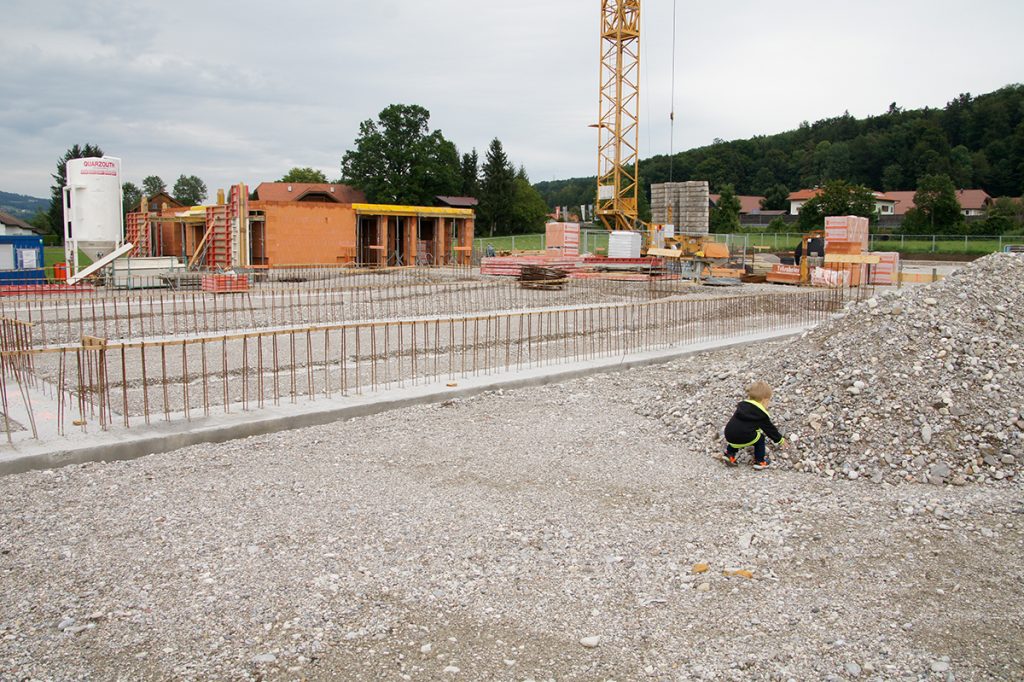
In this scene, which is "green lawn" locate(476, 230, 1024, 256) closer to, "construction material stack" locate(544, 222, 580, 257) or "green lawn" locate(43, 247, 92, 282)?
"construction material stack" locate(544, 222, 580, 257)

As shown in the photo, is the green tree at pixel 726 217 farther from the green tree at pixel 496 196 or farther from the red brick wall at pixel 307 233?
the red brick wall at pixel 307 233

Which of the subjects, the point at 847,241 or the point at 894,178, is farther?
the point at 894,178

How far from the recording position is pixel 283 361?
1334 centimetres

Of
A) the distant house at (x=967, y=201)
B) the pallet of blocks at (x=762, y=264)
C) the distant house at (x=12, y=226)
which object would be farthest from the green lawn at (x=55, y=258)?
the distant house at (x=967, y=201)

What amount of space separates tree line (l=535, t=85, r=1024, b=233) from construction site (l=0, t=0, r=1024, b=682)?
70.5m

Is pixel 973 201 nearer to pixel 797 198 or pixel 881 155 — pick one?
pixel 881 155

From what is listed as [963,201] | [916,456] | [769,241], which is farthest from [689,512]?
[963,201]

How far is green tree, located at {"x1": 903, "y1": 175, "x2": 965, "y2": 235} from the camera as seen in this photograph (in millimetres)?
60781

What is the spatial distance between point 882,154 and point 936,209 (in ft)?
114

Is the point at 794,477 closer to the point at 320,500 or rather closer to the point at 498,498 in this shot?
the point at 498,498

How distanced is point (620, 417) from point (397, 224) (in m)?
32.3

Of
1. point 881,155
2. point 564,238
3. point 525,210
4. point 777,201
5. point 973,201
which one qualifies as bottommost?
point 564,238

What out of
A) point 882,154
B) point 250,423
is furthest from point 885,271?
point 882,154

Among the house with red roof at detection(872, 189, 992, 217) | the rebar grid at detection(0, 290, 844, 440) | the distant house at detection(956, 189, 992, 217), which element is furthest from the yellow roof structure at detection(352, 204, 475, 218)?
the distant house at detection(956, 189, 992, 217)
